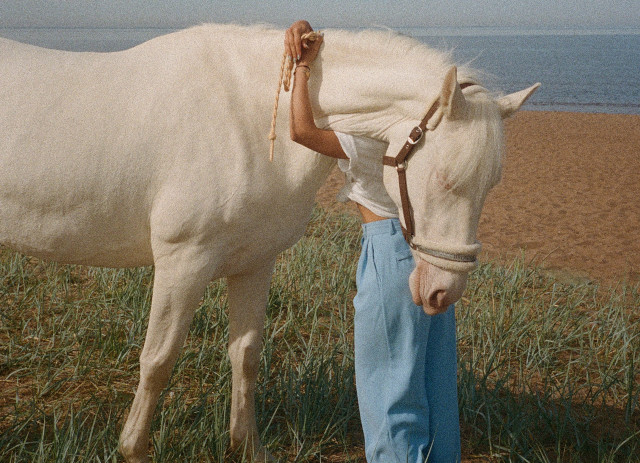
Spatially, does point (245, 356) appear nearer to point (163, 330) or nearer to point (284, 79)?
point (163, 330)

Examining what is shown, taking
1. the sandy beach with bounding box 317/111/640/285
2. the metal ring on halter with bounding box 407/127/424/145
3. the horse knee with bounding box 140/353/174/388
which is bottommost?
the sandy beach with bounding box 317/111/640/285

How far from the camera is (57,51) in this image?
2516 millimetres

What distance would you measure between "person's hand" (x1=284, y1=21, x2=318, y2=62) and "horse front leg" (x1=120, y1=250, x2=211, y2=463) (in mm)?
758

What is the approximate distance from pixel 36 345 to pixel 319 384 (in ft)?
5.28

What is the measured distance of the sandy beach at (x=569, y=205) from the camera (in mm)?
6441

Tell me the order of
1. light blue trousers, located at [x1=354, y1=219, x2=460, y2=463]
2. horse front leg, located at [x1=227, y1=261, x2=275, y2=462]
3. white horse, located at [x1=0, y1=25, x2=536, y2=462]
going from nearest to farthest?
1. white horse, located at [x1=0, y1=25, x2=536, y2=462]
2. light blue trousers, located at [x1=354, y1=219, x2=460, y2=463]
3. horse front leg, located at [x1=227, y1=261, x2=275, y2=462]

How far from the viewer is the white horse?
2.12 meters

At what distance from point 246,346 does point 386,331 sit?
68cm

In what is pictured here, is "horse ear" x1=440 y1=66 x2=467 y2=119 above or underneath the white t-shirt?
above

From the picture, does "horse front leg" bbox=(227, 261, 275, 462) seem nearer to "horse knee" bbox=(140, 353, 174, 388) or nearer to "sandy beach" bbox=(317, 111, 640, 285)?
"horse knee" bbox=(140, 353, 174, 388)

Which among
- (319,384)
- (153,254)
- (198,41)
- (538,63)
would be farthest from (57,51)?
(538,63)

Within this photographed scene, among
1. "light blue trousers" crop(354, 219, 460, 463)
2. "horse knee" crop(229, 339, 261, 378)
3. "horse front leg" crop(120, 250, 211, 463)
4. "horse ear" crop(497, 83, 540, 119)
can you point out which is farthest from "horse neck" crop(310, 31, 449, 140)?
"horse knee" crop(229, 339, 261, 378)

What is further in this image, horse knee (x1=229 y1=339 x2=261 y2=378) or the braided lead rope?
horse knee (x1=229 y1=339 x2=261 y2=378)

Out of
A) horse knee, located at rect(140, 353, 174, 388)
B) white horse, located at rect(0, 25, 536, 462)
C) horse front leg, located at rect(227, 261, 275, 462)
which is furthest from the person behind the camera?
horse front leg, located at rect(227, 261, 275, 462)
